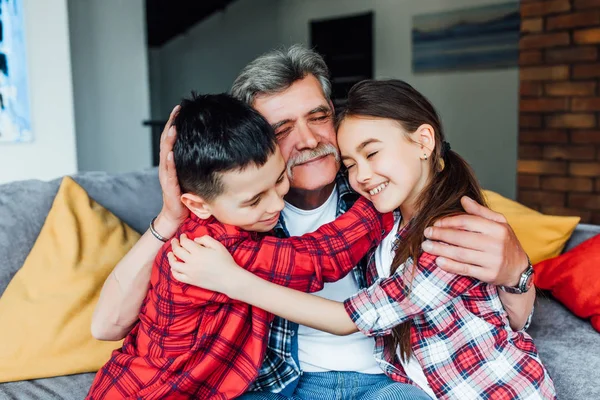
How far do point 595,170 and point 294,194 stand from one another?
2.72 m

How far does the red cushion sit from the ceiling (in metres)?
6.58

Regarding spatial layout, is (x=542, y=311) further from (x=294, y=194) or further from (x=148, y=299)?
(x=148, y=299)

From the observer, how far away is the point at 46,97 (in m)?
3.38

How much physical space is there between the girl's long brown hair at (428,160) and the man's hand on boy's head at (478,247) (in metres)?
0.05

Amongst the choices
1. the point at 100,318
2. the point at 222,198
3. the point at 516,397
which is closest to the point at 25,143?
the point at 100,318

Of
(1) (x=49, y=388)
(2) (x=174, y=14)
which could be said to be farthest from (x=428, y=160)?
(2) (x=174, y=14)

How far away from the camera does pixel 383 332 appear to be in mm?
1224

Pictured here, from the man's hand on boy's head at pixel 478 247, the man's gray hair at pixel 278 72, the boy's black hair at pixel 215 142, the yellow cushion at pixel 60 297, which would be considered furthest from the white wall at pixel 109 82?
the man's hand on boy's head at pixel 478 247

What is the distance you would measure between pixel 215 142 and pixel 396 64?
5.49m

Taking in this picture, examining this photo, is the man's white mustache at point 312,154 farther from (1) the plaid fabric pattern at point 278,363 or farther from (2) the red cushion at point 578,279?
(2) the red cushion at point 578,279

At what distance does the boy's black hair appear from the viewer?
1200mm

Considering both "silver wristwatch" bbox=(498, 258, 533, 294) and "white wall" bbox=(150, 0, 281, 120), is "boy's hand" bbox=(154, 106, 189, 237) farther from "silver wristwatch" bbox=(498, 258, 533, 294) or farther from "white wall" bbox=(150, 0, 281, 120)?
"white wall" bbox=(150, 0, 281, 120)

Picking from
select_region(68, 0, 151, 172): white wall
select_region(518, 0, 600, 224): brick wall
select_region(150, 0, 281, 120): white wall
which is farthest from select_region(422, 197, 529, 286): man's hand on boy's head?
select_region(150, 0, 281, 120): white wall

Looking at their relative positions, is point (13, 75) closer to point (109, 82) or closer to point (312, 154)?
point (109, 82)
